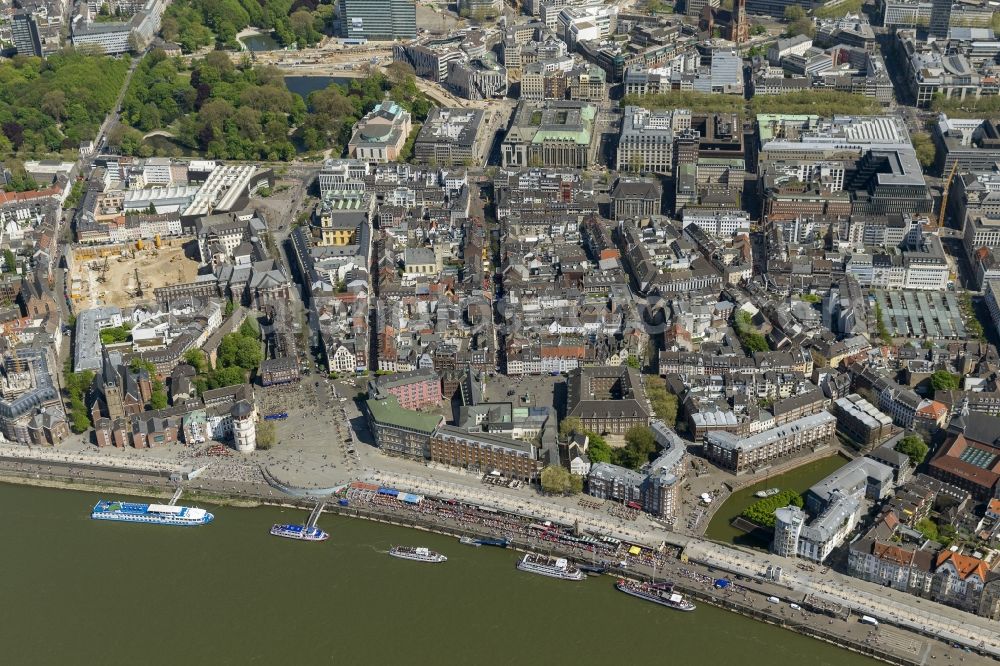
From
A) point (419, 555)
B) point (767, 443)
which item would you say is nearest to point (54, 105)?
point (419, 555)

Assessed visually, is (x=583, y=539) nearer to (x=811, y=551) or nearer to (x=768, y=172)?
(x=811, y=551)

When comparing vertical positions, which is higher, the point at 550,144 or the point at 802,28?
the point at 802,28

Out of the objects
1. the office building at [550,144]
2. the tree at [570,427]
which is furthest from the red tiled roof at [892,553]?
the office building at [550,144]

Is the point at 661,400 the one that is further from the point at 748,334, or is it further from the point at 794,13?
the point at 794,13

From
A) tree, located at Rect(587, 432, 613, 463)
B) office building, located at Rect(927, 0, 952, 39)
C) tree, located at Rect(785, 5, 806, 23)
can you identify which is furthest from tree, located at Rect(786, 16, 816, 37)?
tree, located at Rect(587, 432, 613, 463)

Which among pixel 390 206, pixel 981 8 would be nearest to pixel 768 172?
pixel 390 206
